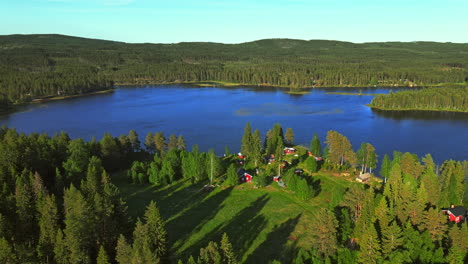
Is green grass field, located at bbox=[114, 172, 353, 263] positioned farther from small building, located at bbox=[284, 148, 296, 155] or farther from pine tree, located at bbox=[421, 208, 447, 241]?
small building, located at bbox=[284, 148, 296, 155]

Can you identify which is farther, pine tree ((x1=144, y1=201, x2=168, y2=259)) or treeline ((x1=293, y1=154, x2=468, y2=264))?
pine tree ((x1=144, y1=201, x2=168, y2=259))

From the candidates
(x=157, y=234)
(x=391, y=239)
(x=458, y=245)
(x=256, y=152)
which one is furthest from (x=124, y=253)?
(x=256, y=152)

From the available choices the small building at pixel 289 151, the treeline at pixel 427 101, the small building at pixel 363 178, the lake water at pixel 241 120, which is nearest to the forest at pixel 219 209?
the small building at pixel 363 178

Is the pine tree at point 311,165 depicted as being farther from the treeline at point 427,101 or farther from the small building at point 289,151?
the treeline at point 427,101

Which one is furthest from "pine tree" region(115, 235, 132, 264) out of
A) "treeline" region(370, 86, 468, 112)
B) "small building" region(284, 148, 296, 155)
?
"treeline" region(370, 86, 468, 112)

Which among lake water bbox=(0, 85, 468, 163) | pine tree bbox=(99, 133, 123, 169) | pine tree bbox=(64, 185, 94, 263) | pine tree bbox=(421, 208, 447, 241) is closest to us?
pine tree bbox=(64, 185, 94, 263)

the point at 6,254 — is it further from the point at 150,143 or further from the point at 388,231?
the point at 150,143
